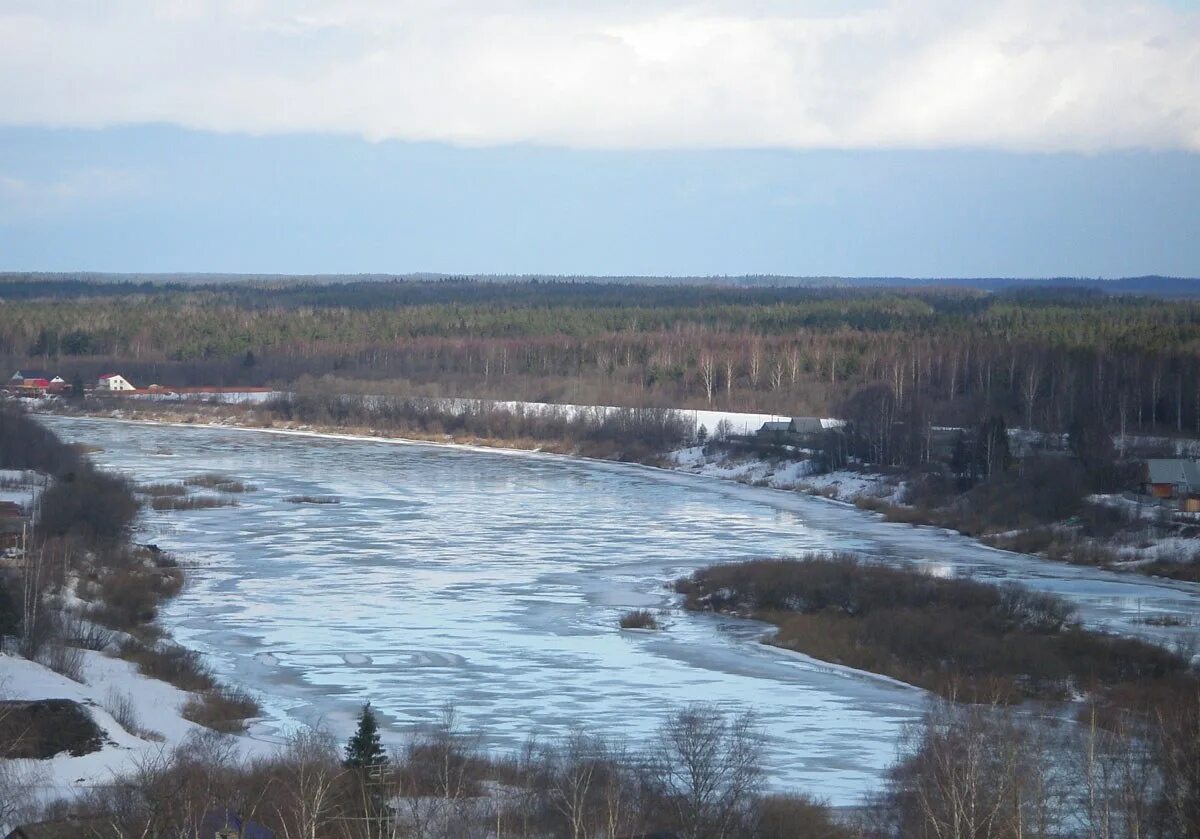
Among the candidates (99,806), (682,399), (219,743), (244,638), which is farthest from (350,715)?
(682,399)

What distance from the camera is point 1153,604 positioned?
76.7 ft

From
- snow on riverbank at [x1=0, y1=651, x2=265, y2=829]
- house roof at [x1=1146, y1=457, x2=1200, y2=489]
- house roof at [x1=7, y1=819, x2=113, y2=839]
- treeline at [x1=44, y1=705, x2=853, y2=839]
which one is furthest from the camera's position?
house roof at [x1=1146, y1=457, x2=1200, y2=489]

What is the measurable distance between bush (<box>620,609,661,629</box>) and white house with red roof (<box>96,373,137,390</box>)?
49.8 meters

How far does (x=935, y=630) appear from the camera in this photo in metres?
19.7

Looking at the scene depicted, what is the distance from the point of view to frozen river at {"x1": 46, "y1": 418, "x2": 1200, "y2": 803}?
53.2 feet

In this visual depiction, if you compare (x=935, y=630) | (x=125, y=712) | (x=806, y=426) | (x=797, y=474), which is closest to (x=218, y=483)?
(x=797, y=474)

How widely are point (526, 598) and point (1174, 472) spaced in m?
16.5

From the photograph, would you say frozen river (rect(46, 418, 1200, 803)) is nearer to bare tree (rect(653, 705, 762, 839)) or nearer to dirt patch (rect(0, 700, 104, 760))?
bare tree (rect(653, 705, 762, 839))

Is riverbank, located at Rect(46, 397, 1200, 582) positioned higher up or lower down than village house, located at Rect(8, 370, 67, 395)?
lower down

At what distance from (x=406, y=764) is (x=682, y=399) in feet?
149

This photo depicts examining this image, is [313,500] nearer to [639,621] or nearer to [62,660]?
[639,621]

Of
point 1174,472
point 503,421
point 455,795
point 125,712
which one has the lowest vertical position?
point 503,421

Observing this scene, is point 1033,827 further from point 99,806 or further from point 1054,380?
point 1054,380

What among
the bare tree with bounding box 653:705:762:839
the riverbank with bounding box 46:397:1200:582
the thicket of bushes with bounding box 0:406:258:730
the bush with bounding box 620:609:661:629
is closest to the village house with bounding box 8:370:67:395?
the riverbank with bounding box 46:397:1200:582
